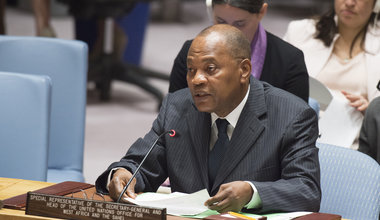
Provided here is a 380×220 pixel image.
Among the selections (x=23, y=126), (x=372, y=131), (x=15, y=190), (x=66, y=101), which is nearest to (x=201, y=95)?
(x=15, y=190)

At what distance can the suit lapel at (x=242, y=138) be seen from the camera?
2387mm

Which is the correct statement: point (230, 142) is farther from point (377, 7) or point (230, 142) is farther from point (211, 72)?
point (377, 7)

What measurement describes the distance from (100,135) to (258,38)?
9.52ft

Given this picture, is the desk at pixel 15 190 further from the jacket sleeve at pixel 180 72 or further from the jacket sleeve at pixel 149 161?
the jacket sleeve at pixel 180 72

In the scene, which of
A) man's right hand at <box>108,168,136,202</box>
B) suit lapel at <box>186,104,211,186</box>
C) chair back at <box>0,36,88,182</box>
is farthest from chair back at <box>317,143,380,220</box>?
chair back at <box>0,36,88,182</box>

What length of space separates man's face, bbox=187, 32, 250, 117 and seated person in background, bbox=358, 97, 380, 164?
1.07m

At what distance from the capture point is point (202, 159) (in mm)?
2439

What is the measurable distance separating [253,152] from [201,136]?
0.59 feet

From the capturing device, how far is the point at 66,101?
3.56 metres

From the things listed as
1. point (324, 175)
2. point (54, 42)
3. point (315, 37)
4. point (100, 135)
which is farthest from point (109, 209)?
point (100, 135)

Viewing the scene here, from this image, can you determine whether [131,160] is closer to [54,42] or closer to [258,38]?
[258,38]

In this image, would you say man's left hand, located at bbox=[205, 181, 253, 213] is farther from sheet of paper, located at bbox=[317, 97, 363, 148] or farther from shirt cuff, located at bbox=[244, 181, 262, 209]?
sheet of paper, located at bbox=[317, 97, 363, 148]

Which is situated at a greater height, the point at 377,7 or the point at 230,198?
the point at 377,7

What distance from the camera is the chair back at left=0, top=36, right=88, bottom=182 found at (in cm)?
354
